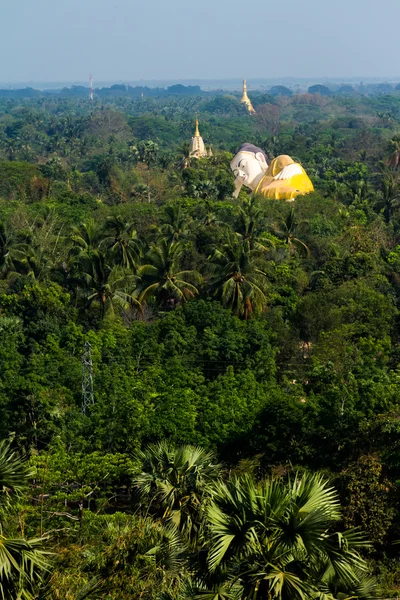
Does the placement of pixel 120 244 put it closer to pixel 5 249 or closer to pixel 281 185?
pixel 5 249

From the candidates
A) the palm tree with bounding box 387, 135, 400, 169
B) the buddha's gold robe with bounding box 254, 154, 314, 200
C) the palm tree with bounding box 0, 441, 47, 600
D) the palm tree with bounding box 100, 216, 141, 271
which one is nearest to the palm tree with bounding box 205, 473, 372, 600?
the palm tree with bounding box 0, 441, 47, 600

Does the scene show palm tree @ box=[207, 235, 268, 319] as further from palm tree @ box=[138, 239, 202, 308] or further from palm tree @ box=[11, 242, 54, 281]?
palm tree @ box=[11, 242, 54, 281]

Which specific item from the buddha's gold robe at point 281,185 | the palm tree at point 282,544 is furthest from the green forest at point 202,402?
the buddha's gold robe at point 281,185

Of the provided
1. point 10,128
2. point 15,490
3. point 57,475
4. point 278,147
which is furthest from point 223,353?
point 10,128

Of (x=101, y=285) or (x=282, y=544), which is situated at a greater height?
(x=282, y=544)

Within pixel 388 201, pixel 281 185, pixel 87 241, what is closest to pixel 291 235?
pixel 87 241

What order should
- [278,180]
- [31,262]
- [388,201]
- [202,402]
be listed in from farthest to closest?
[278,180], [388,201], [31,262], [202,402]
